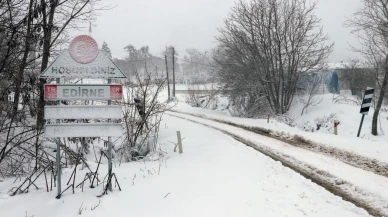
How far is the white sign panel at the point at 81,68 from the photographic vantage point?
18.1 ft

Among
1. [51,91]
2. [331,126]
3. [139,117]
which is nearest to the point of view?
[51,91]

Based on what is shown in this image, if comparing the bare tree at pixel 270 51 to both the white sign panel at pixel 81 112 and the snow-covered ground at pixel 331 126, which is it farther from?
the white sign panel at pixel 81 112

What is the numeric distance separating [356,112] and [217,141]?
551 inches

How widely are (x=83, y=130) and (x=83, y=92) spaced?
27.7 inches

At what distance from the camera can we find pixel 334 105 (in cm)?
2375

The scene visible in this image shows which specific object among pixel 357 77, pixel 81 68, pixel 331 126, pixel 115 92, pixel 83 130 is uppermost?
pixel 357 77

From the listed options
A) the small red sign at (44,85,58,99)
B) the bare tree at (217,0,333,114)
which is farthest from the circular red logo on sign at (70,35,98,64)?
the bare tree at (217,0,333,114)

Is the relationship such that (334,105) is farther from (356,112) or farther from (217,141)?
(217,141)

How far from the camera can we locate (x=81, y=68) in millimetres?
5645

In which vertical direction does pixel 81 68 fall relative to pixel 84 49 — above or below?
below

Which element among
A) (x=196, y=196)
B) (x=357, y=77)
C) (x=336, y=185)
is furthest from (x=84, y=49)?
(x=357, y=77)

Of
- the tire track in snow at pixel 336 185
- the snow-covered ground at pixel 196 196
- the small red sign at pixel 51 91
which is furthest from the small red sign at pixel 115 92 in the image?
the tire track in snow at pixel 336 185

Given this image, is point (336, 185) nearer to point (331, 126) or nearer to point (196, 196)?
point (196, 196)

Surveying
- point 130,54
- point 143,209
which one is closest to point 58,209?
point 143,209
